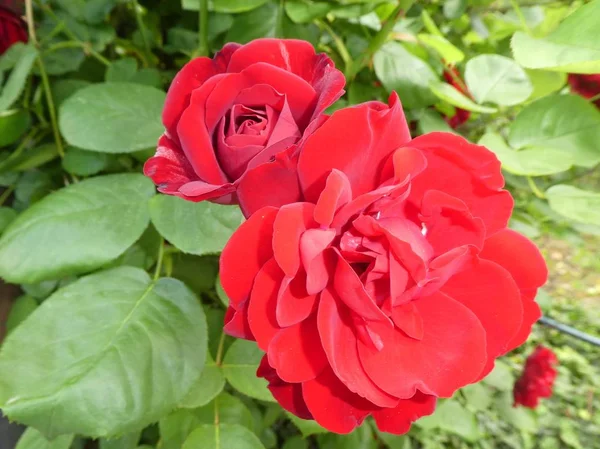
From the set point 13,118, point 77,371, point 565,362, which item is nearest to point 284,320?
point 77,371

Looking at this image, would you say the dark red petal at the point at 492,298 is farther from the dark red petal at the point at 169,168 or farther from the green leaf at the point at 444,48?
the green leaf at the point at 444,48

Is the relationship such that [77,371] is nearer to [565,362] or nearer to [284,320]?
[284,320]

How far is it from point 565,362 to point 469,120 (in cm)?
109

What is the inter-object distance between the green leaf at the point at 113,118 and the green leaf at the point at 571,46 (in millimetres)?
320

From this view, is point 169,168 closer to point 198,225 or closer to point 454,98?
point 198,225

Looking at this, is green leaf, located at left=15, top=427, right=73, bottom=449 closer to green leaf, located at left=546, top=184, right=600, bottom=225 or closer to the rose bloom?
the rose bloom

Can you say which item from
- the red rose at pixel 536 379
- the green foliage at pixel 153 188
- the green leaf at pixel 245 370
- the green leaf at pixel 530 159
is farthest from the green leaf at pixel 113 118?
the red rose at pixel 536 379

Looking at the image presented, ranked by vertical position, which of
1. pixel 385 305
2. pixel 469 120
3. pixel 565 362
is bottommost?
pixel 565 362

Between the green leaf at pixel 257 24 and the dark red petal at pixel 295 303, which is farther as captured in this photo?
the green leaf at pixel 257 24

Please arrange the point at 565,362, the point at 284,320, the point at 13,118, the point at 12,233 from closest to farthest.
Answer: the point at 284,320
the point at 12,233
the point at 13,118
the point at 565,362

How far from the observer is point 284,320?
22 centimetres

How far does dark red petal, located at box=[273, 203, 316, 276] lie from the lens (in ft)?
0.67

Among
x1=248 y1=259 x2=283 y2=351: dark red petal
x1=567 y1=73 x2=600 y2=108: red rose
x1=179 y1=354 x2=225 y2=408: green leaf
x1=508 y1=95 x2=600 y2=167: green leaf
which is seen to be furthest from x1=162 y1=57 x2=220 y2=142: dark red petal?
x1=567 y1=73 x2=600 y2=108: red rose

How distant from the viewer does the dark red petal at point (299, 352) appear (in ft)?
0.74
